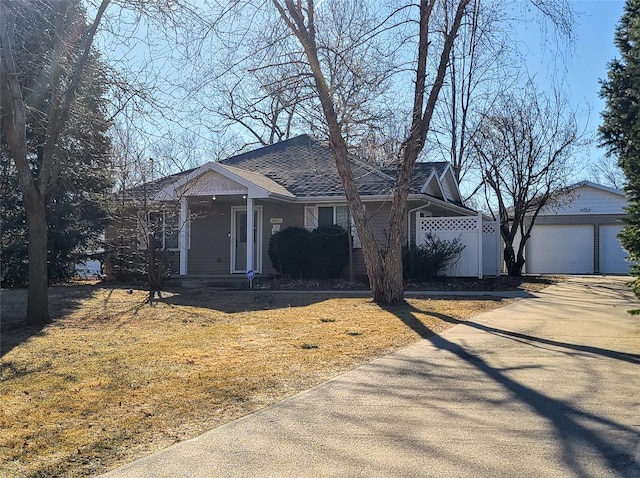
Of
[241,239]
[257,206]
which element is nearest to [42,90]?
[257,206]

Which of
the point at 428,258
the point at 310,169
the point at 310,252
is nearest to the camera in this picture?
the point at 428,258

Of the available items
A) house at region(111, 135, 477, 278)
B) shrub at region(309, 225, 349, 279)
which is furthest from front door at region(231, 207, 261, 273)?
shrub at region(309, 225, 349, 279)

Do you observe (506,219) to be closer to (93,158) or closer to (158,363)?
(93,158)

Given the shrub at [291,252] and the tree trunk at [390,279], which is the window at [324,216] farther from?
the tree trunk at [390,279]

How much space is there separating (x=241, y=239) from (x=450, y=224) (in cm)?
712

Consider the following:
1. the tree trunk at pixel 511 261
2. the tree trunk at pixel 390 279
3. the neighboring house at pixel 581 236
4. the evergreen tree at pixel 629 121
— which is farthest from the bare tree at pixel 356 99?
the neighboring house at pixel 581 236

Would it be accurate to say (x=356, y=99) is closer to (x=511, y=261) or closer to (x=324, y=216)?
(x=324, y=216)

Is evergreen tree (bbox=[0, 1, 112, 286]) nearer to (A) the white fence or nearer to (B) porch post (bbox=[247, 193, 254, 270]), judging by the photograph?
(B) porch post (bbox=[247, 193, 254, 270])

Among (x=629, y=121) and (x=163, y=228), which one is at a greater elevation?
(x=629, y=121)

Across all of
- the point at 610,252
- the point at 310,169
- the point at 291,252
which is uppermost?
the point at 310,169

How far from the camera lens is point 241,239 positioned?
2077 cm

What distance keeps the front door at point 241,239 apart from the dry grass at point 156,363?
7067mm

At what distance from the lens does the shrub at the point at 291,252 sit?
1867 centimetres

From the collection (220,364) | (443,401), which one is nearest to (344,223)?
(220,364)
